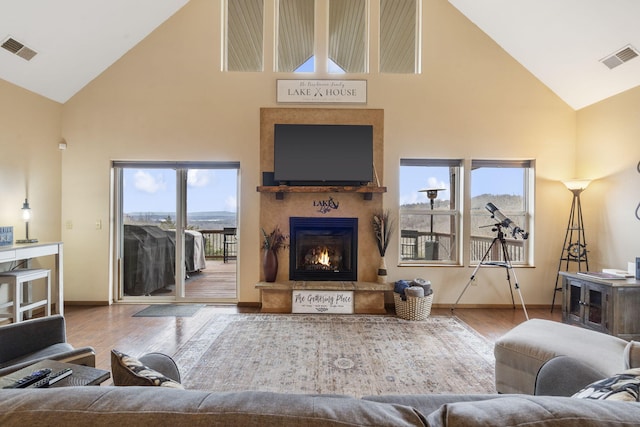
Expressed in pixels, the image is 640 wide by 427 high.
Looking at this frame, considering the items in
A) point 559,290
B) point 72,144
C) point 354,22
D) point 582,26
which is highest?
point 354,22

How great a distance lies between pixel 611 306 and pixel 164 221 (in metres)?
5.43

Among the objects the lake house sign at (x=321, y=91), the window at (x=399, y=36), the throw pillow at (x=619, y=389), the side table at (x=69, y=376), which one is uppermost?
the window at (x=399, y=36)

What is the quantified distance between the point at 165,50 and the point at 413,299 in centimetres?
469

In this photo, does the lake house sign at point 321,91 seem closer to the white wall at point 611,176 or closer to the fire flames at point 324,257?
the fire flames at point 324,257

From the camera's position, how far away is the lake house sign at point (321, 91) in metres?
4.38

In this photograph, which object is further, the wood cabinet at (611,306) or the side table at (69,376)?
the wood cabinet at (611,306)

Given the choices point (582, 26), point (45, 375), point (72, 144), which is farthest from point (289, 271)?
point (582, 26)

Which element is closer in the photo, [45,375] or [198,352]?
[45,375]

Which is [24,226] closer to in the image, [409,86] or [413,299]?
[413,299]

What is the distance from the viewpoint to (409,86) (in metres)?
4.38

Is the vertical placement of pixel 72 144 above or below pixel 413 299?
above

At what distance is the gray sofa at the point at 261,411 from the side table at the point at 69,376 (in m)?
0.70

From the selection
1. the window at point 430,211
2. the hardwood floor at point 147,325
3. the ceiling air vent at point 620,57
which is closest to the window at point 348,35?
the window at point 430,211

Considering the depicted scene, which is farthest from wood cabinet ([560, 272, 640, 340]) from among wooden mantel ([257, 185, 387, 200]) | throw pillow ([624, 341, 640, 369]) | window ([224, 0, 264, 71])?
window ([224, 0, 264, 71])
